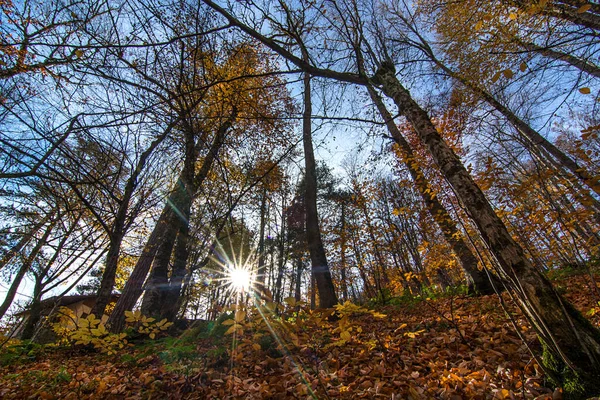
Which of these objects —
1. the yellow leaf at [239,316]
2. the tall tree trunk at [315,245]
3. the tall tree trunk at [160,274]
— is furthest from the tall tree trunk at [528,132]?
the tall tree trunk at [160,274]

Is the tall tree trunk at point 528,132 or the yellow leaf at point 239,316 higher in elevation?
the tall tree trunk at point 528,132

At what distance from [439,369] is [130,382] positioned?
10.4ft

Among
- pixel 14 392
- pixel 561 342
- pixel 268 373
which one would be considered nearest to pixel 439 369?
pixel 561 342

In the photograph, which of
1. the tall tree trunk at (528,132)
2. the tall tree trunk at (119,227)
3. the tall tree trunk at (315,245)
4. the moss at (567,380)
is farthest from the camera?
the tall tree trunk at (315,245)

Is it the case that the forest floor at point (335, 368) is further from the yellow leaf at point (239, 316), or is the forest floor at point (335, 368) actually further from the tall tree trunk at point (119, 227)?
the tall tree trunk at point (119, 227)

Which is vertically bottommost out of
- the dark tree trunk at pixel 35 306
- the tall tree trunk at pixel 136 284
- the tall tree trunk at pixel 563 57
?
the dark tree trunk at pixel 35 306

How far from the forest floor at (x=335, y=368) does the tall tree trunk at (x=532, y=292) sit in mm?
247

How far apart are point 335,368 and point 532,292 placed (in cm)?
197

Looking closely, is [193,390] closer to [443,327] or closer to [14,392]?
[14,392]

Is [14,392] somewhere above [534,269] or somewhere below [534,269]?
below

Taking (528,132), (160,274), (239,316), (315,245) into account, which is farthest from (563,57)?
(160,274)

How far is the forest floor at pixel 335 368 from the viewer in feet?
5.99

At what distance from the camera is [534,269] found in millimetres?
1845

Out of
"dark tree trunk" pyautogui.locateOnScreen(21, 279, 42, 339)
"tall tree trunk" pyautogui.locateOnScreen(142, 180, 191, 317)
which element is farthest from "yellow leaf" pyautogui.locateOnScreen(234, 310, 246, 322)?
"tall tree trunk" pyautogui.locateOnScreen(142, 180, 191, 317)
